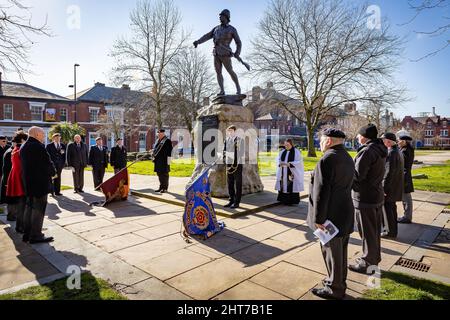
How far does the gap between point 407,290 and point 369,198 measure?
45.7 inches

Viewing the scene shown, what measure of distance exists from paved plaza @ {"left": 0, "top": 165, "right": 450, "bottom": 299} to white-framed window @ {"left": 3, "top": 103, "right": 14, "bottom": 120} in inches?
1381

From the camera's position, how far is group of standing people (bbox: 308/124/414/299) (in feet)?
10.2

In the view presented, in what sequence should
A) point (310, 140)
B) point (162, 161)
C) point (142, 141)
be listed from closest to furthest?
point (162, 161) < point (310, 140) < point (142, 141)

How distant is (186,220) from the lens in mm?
5285

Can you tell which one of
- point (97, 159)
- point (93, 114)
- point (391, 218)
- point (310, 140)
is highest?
point (93, 114)

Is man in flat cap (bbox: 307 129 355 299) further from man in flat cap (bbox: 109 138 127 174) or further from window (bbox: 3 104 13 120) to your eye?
window (bbox: 3 104 13 120)

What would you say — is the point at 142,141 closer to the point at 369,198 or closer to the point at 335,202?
the point at 369,198

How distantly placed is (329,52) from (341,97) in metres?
4.32

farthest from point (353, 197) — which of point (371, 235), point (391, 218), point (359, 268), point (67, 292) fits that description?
point (67, 292)

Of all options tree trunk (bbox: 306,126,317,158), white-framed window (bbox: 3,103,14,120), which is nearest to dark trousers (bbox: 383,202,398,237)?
tree trunk (bbox: 306,126,317,158)

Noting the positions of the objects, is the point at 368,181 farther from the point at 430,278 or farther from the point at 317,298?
the point at 317,298

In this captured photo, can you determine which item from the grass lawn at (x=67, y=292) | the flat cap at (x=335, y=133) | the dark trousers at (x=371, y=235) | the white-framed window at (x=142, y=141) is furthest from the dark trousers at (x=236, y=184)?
the white-framed window at (x=142, y=141)

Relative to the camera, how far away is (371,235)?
3939 millimetres

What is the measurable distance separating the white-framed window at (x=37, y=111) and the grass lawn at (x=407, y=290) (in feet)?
136
